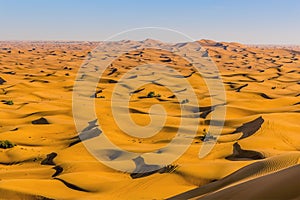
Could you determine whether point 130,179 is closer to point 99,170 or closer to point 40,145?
point 99,170

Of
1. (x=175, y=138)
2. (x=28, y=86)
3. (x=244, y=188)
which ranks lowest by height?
(x=28, y=86)

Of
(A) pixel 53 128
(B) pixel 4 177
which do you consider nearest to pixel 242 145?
(B) pixel 4 177

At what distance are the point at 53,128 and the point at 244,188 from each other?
1333 centimetres

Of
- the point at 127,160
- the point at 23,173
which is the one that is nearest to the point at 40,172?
the point at 23,173

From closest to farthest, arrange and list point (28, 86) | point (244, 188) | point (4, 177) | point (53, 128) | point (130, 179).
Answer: point (244, 188) → point (130, 179) → point (4, 177) → point (53, 128) → point (28, 86)

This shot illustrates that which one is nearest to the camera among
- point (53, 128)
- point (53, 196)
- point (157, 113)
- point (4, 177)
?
point (53, 196)

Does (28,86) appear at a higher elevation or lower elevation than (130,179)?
lower

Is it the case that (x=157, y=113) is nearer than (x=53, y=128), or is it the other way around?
(x=53, y=128)

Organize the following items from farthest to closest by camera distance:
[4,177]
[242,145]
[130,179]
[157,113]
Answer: [157,113] < [242,145] < [4,177] < [130,179]

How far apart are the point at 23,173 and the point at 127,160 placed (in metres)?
3.15

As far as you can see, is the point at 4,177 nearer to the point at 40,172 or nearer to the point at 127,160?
the point at 40,172

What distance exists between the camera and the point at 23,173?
11445 millimetres

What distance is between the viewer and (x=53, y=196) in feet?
29.4

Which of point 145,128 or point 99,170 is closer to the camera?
point 99,170
